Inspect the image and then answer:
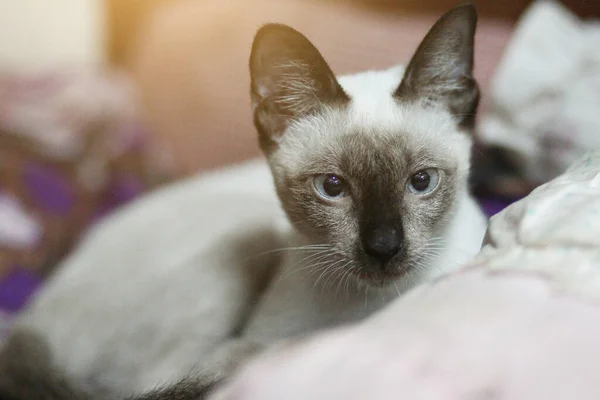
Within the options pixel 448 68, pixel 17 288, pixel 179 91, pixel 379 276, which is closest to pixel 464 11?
pixel 448 68

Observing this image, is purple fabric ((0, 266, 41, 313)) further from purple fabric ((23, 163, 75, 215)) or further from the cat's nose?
the cat's nose

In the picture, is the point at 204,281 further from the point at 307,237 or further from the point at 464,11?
the point at 464,11

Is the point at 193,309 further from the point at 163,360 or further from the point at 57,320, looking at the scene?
the point at 57,320

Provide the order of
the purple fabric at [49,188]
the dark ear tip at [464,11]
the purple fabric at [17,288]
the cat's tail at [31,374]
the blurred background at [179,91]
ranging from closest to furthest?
1. the dark ear tip at [464,11]
2. the cat's tail at [31,374]
3. the blurred background at [179,91]
4. the purple fabric at [17,288]
5. the purple fabric at [49,188]

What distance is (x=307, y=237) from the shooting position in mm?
796

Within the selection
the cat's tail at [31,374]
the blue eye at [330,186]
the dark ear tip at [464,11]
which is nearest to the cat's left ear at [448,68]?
the dark ear tip at [464,11]

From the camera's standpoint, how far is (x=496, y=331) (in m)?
0.42

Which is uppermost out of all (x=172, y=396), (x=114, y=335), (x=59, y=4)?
(x=59, y=4)

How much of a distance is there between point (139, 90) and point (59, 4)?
46 centimetres

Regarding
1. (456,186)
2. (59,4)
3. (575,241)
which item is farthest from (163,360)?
(59,4)

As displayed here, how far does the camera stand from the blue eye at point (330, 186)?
713 millimetres

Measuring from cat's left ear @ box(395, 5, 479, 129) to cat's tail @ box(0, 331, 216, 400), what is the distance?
0.49 meters

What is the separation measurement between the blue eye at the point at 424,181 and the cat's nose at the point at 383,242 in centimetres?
7

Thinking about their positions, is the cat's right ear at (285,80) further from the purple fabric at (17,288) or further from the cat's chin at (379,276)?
the purple fabric at (17,288)
